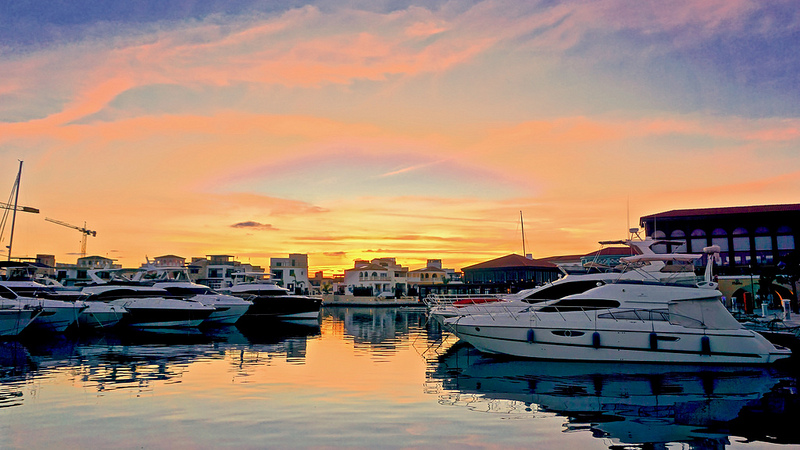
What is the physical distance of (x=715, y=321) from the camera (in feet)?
69.6

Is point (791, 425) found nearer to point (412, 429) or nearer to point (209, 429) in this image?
point (412, 429)

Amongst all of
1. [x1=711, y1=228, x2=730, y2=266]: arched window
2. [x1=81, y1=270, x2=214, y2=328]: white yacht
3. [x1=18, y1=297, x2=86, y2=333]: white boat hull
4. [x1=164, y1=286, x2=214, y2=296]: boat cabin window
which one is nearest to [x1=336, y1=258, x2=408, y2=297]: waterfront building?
[x1=711, y1=228, x2=730, y2=266]: arched window

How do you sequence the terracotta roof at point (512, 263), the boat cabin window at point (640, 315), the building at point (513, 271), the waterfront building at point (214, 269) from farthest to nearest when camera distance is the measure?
the waterfront building at point (214, 269) → the terracotta roof at point (512, 263) → the building at point (513, 271) → the boat cabin window at point (640, 315)

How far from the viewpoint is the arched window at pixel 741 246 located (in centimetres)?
5919

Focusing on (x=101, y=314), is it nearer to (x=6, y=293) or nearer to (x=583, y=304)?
(x=6, y=293)

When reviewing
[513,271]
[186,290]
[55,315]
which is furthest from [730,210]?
[55,315]

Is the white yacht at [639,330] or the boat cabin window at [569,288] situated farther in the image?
the boat cabin window at [569,288]

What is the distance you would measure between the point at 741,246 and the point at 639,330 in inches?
1824

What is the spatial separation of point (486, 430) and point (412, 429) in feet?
4.89

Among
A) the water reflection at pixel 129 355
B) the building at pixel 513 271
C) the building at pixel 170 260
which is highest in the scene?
the building at pixel 170 260

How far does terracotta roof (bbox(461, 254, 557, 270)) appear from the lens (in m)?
91.5

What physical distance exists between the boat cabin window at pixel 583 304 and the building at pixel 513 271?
63787 mm

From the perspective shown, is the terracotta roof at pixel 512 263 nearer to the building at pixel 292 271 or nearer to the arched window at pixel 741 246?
the building at pixel 292 271

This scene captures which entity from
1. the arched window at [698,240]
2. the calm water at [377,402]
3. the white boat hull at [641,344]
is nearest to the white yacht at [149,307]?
the calm water at [377,402]
